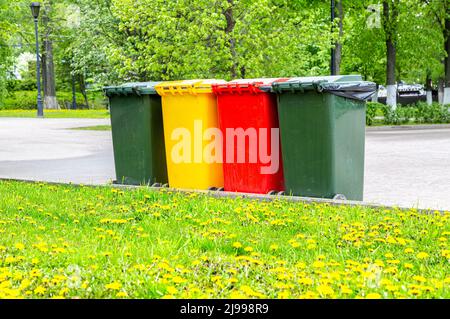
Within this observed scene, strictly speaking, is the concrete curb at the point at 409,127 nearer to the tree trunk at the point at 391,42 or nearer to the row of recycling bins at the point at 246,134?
the tree trunk at the point at 391,42

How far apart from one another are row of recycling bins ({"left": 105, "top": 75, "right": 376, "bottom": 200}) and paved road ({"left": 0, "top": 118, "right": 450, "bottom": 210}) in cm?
112

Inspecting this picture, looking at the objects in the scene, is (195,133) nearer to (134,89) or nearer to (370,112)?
(134,89)

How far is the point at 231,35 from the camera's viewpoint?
1962 cm

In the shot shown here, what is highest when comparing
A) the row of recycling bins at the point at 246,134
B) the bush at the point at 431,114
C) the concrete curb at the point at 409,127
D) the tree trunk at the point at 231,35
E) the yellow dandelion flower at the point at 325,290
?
the tree trunk at the point at 231,35

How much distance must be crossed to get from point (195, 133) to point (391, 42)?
22172 millimetres

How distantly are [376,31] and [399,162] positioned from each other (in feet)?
56.8

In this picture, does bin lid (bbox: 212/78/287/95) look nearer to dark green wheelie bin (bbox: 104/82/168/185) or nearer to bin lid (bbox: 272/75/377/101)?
bin lid (bbox: 272/75/377/101)

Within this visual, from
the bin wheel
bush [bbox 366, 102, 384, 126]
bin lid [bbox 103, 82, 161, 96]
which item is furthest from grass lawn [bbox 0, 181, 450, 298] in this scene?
bush [bbox 366, 102, 384, 126]

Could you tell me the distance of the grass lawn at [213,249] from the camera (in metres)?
4.23

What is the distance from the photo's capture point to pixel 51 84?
51.3 metres

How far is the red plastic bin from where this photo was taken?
8.45 meters

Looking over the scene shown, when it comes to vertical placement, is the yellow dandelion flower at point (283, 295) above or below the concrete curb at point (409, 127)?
above

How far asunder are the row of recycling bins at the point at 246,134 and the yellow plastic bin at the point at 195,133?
1 centimetres

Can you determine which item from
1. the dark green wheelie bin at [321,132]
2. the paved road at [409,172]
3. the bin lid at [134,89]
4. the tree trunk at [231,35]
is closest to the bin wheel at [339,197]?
the dark green wheelie bin at [321,132]
